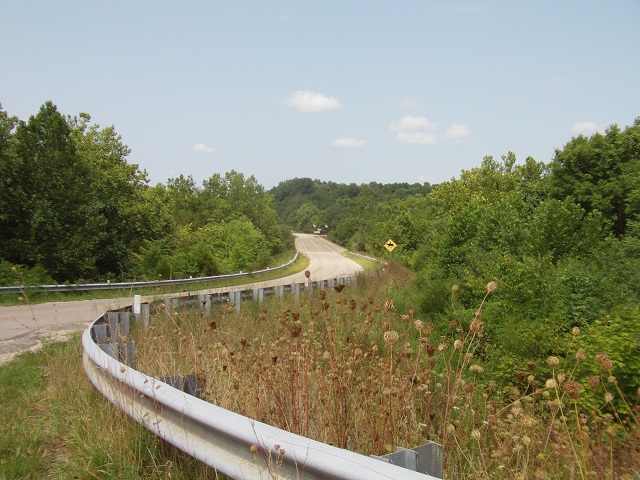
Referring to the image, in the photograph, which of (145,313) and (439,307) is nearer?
(145,313)

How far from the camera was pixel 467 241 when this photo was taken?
20359mm

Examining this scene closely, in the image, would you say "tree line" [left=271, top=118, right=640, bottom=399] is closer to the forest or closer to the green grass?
the forest

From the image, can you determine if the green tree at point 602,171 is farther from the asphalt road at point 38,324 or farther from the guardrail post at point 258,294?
the asphalt road at point 38,324

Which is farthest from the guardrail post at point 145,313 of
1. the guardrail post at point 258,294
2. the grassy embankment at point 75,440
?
the guardrail post at point 258,294

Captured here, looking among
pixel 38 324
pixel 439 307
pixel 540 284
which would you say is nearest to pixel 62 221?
pixel 38 324

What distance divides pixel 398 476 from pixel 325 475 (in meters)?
0.42

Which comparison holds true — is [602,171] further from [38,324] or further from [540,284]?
[38,324]

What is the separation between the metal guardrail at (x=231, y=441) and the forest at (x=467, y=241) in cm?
148

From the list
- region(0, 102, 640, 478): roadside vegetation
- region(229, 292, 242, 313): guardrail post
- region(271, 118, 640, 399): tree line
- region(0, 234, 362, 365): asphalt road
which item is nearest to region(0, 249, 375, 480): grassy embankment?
region(0, 102, 640, 478): roadside vegetation

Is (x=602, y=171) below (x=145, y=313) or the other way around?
the other way around

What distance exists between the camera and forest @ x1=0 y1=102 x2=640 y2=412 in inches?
413

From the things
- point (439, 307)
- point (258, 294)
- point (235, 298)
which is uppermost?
point (235, 298)

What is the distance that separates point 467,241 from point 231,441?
59.1ft

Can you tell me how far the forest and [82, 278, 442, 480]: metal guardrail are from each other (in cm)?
148
